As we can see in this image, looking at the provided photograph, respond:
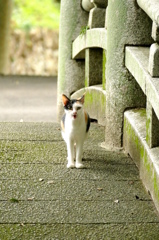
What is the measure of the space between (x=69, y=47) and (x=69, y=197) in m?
3.22

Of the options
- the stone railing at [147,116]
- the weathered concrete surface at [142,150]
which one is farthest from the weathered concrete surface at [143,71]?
the weathered concrete surface at [142,150]

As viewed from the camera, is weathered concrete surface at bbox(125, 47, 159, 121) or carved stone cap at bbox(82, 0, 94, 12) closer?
weathered concrete surface at bbox(125, 47, 159, 121)


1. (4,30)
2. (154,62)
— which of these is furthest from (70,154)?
(4,30)

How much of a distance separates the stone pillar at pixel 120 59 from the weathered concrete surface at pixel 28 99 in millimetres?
3362

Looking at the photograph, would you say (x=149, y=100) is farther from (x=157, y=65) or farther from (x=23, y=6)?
(x=23, y=6)

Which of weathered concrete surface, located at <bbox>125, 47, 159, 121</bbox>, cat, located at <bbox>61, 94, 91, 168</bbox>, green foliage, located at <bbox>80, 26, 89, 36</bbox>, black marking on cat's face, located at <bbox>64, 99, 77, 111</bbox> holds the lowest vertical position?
cat, located at <bbox>61, 94, 91, 168</bbox>

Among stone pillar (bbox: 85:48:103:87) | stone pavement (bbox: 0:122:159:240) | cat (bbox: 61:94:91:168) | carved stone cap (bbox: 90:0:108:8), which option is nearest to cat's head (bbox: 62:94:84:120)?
cat (bbox: 61:94:91:168)

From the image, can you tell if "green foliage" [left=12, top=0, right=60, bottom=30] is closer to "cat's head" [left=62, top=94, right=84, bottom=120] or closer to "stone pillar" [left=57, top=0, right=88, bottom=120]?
"stone pillar" [left=57, top=0, right=88, bottom=120]

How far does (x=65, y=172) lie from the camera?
425 cm

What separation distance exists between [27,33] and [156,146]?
42.0 ft

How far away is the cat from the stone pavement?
0.09m

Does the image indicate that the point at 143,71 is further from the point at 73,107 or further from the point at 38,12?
the point at 38,12

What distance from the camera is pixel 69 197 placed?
149 inches

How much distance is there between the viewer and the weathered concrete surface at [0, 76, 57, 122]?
854cm
